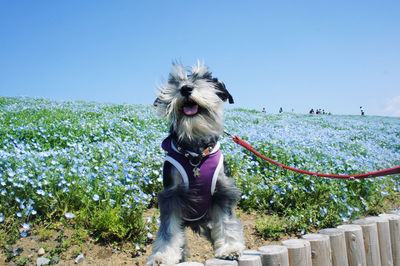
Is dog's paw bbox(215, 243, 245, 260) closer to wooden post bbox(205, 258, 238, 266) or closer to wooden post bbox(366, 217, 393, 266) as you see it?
wooden post bbox(205, 258, 238, 266)

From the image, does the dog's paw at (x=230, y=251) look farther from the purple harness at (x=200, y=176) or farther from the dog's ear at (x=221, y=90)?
the dog's ear at (x=221, y=90)

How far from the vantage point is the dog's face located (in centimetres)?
235

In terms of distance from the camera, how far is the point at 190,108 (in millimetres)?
2391

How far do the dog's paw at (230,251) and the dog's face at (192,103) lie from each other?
3.00 feet

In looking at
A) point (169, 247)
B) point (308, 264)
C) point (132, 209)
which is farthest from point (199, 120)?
point (132, 209)

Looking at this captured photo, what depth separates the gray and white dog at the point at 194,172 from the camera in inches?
92.7

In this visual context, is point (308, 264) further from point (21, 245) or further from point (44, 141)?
point (44, 141)

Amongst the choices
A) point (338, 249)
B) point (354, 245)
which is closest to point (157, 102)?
point (338, 249)

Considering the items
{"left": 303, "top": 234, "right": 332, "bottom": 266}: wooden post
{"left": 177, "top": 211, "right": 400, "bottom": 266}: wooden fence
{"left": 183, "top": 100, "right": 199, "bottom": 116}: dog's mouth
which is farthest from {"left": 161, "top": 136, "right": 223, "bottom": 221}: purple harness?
{"left": 303, "top": 234, "right": 332, "bottom": 266}: wooden post

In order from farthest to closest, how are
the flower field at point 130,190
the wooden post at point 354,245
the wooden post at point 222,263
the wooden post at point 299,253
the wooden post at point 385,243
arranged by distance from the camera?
the flower field at point 130,190 → the wooden post at point 385,243 → the wooden post at point 354,245 → the wooden post at point 299,253 → the wooden post at point 222,263

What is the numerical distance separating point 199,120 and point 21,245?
262cm

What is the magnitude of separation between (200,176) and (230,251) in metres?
0.62

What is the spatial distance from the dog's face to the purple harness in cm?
20

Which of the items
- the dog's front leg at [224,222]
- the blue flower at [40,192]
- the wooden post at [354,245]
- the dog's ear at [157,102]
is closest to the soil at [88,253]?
the blue flower at [40,192]
